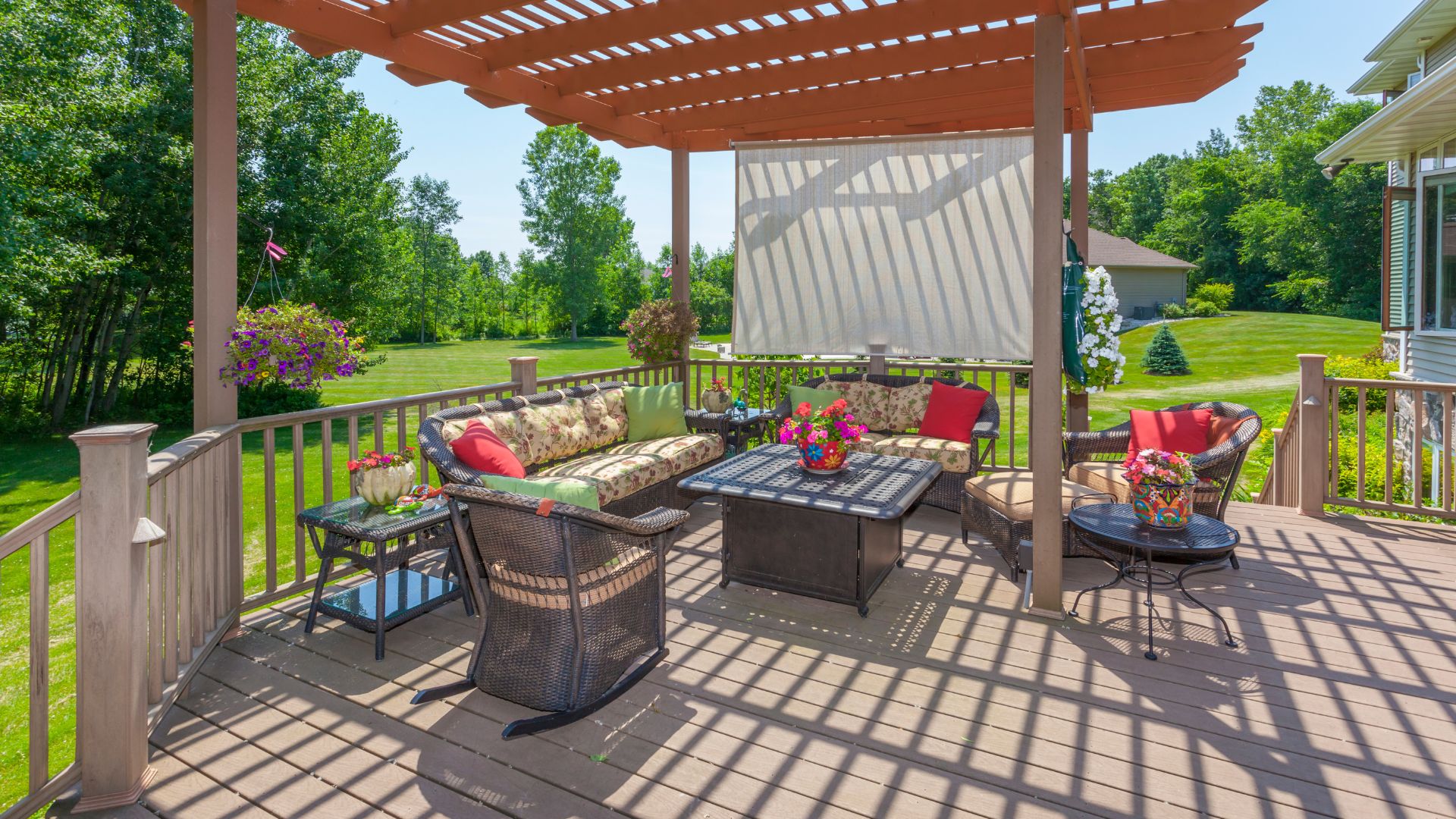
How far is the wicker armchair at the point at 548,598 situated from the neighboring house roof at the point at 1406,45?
38.3 ft

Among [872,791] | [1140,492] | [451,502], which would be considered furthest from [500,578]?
[1140,492]

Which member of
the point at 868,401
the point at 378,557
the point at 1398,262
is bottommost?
the point at 378,557

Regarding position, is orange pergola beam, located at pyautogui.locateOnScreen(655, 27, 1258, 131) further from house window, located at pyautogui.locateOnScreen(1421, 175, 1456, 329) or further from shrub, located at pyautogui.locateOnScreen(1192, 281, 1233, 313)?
shrub, located at pyautogui.locateOnScreen(1192, 281, 1233, 313)

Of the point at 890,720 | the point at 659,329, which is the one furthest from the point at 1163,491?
the point at 659,329

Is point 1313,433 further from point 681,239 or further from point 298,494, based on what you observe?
point 298,494

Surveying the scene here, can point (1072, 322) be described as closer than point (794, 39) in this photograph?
Yes

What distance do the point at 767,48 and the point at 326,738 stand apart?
164 inches

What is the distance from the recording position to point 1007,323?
6340 mm

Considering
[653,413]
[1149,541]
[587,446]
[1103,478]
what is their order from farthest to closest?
[653,413] < [587,446] < [1103,478] < [1149,541]

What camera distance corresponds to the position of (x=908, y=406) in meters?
5.93

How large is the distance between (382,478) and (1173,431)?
4560 millimetres

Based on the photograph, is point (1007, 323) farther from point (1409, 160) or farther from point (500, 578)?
point (1409, 160)

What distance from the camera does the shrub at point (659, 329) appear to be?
21.6 feet

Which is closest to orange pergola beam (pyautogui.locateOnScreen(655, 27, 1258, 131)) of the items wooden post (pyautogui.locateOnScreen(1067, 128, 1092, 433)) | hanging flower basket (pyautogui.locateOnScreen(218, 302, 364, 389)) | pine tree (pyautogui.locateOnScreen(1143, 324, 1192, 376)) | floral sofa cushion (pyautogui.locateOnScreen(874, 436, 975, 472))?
wooden post (pyautogui.locateOnScreen(1067, 128, 1092, 433))
